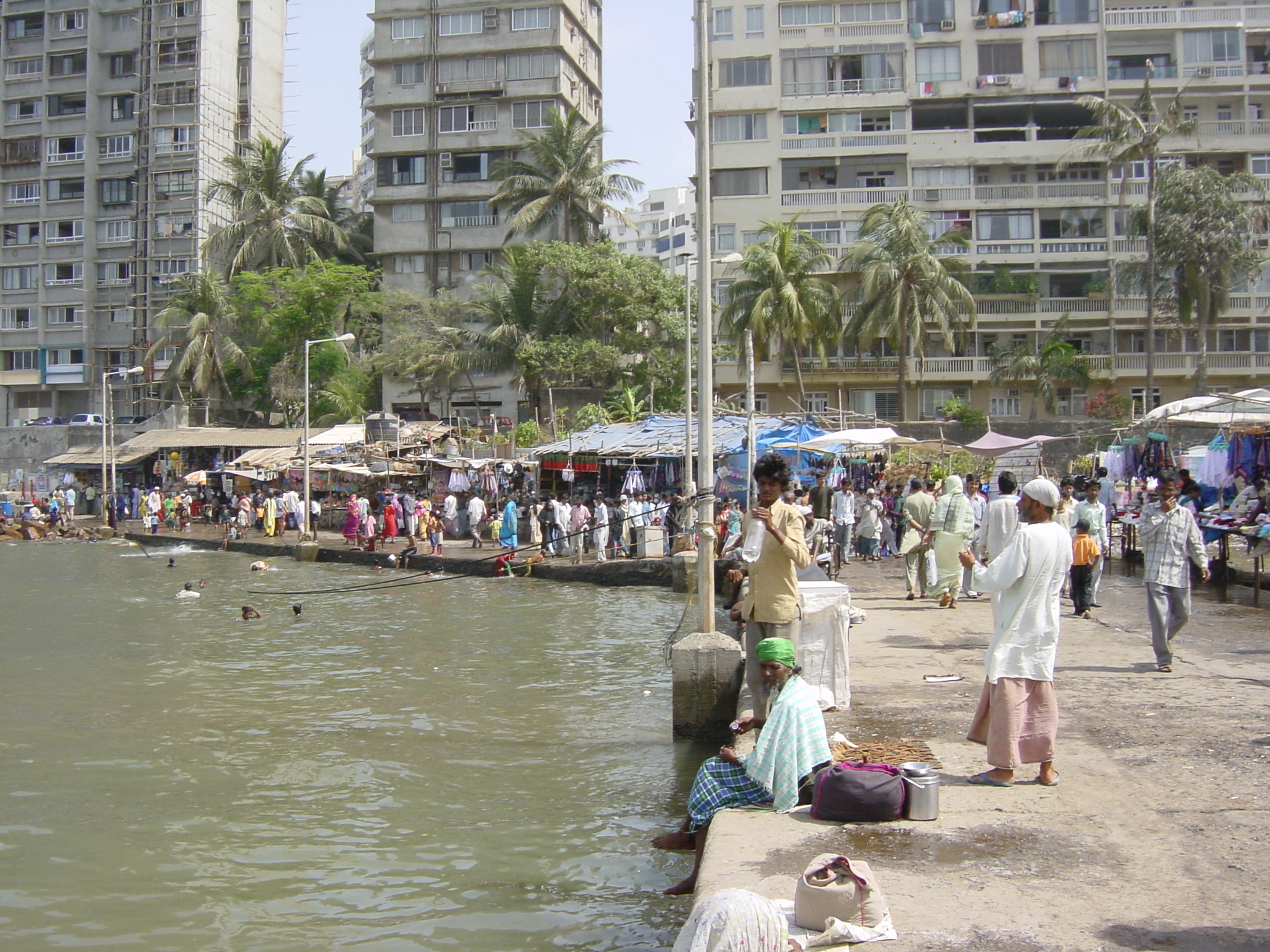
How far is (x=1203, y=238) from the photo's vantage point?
131 ft

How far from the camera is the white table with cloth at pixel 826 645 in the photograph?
8.48m

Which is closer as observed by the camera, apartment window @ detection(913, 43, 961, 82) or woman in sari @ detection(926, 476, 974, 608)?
woman in sari @ detection(926, 476, 974, 608)

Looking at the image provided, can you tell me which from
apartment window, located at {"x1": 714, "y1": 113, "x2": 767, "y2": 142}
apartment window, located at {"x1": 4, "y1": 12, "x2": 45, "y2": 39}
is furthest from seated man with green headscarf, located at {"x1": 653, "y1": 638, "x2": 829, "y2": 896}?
apartment window, located at {"x1": 4, "y1": 12, "x2": 45, "y2": 39}

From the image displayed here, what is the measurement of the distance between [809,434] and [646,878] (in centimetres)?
1811

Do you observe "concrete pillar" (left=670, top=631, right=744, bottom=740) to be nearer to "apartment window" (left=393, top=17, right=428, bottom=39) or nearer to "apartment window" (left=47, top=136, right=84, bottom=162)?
"apartment window" (left=393, top=17, right=428, bottom=39)

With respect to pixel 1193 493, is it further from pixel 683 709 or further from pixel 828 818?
pixel 828 818

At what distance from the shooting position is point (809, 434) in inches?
975

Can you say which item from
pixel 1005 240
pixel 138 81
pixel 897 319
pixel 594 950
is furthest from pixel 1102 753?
pixel 138 81

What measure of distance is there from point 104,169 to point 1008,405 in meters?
47.4

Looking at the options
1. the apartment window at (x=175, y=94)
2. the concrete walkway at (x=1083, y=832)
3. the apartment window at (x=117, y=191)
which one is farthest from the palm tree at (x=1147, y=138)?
the apartment window at (x=117, y=191)

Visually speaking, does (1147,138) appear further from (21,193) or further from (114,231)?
(21,193)

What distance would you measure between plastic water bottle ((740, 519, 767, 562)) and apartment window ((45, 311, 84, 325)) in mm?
60350

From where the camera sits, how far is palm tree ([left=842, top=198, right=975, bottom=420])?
40125 mm

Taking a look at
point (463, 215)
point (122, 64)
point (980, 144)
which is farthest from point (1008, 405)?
point (122, 64)
